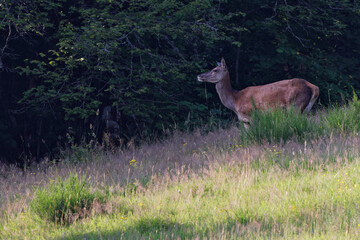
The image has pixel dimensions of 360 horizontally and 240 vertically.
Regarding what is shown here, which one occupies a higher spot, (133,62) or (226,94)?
(133,62)

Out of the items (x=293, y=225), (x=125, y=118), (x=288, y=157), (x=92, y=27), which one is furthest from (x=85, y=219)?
(x=125, y=118)

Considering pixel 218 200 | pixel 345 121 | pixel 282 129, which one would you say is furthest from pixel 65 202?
pixel 345 121

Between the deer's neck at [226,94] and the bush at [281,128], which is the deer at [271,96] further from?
the bush at [281,128]

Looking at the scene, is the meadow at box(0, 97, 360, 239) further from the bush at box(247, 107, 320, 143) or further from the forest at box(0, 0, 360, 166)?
the forest at box(0, 0, 360, 166)

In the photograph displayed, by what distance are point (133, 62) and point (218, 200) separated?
8.07 metres

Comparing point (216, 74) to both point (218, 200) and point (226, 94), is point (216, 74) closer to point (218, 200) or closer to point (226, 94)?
point (226, 94)

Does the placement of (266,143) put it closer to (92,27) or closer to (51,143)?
(92,27)

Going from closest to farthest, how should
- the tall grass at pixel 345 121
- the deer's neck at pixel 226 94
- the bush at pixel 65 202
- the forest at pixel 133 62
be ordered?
the bush at pixel 65 202 < the tall grass at pixel 345 121 < the forest at pixel 133 62 < the deer's neck at pixel 226 94

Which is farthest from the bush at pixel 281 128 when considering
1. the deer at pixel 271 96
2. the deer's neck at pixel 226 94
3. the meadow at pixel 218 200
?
the deer's neck at pixel 226 94

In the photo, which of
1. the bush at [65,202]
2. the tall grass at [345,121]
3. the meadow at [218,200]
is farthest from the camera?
the tall grass at [345,121]

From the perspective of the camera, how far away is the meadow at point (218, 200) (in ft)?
15.5

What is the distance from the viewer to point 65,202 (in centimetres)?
563

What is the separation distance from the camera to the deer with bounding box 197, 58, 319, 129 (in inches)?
440

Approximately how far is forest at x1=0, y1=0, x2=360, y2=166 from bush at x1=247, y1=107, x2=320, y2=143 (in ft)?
4.09
